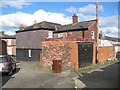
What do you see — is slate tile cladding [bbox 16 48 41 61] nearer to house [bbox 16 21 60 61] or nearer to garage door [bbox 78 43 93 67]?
house [bbox 16 21 60 61]

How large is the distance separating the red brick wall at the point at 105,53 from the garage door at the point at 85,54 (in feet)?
14.3

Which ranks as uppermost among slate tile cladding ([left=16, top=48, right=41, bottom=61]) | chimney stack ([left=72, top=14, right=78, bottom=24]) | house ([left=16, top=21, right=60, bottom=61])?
chimney stack ([left=72, top=14, right=78, bottom=24])

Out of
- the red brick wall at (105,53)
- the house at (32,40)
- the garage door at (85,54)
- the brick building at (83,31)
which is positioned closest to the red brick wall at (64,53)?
the garage door at (85,54)

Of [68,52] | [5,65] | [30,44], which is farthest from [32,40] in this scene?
[5,65]

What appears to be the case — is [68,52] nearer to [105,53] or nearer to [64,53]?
[64,53]

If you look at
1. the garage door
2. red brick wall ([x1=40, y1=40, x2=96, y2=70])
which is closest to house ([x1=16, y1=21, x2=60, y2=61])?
the garage door

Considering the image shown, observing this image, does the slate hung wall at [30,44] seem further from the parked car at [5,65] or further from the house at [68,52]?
the parked car at [5,65]

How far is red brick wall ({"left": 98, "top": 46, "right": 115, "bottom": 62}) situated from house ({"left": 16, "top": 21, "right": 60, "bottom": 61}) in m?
8.90

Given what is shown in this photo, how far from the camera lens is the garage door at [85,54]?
2292 cm

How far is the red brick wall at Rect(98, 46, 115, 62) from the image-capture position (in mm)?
29906

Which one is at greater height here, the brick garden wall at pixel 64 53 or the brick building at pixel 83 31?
the brick building at pixel 83 31

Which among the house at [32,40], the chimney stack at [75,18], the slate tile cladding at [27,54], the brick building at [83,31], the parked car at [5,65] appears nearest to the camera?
the parked car at [5,65]

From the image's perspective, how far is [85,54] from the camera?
79.0ft

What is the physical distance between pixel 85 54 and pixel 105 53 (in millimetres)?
9057
